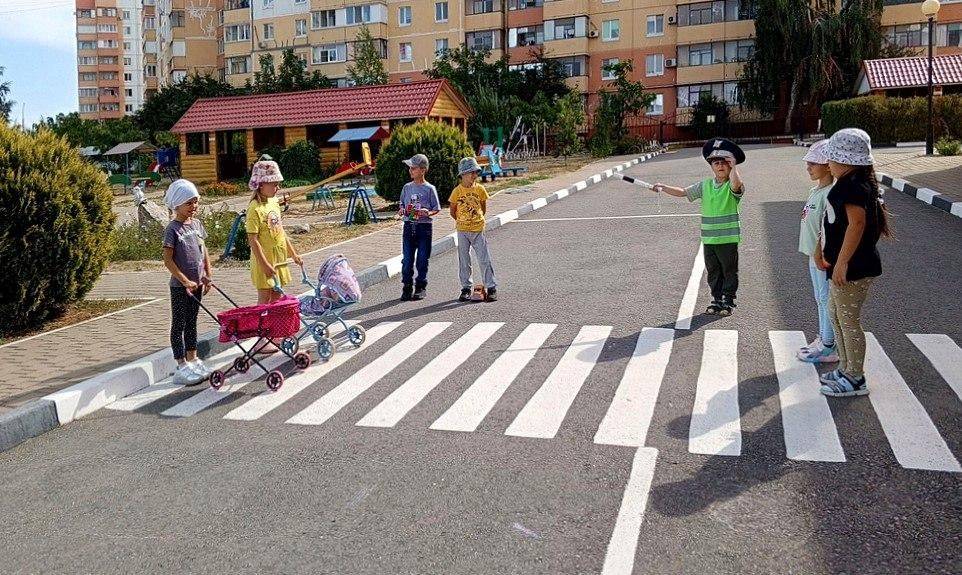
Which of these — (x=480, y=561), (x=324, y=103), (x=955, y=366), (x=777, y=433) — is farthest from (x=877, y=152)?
(x=480, y=561)

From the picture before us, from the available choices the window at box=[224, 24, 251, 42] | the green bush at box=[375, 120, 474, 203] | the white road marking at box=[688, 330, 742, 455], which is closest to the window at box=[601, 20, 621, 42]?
the window at box=[224, 24, 251, 42]

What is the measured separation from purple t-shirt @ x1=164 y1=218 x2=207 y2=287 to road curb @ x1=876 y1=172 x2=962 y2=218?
11692 millimetres

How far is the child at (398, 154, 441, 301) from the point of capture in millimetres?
9297

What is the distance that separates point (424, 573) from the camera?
3.50 meters

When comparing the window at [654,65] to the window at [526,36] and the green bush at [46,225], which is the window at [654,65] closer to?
the window at [526,36]

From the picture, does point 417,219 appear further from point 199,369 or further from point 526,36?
point 526,36

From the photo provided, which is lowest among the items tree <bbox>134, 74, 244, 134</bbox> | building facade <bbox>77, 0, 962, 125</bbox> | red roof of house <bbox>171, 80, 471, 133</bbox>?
red roof of house <bbox>171, 80, 471, 133</bbox>

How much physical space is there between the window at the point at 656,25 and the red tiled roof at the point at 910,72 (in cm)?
1996

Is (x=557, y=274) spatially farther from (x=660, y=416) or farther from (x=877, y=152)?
(x=877, y=152)

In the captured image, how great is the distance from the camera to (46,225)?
8.34 meters

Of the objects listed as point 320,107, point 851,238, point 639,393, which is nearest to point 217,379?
point 639,393

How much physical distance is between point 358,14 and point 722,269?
205ft

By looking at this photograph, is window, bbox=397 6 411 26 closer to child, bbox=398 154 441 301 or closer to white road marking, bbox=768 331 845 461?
child, bbox=398 154 441 301

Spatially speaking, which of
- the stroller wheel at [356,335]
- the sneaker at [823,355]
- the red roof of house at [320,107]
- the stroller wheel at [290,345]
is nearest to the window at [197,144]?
the red roof of house at [320,107]
